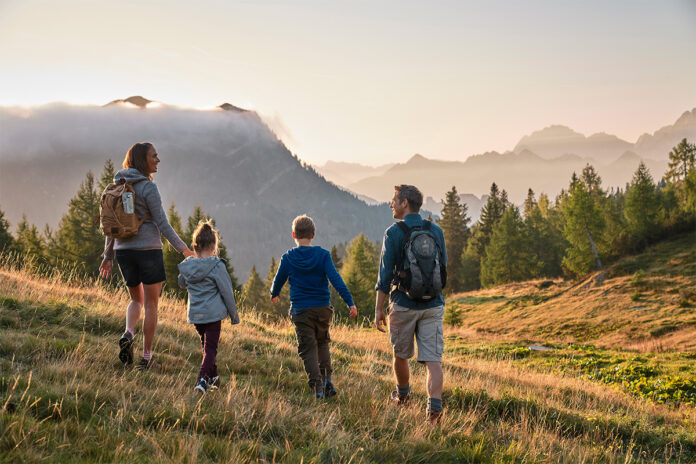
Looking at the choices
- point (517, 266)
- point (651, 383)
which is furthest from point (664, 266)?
point (651, 383)

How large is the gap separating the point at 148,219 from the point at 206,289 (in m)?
1.09

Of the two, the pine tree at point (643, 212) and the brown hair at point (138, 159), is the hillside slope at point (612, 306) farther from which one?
the brown hair at point (138, 159)

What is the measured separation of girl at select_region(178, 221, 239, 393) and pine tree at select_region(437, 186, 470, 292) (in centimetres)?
6254

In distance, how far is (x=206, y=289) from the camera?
15.6 ft

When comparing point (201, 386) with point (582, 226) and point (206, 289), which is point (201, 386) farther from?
point (582, 226)

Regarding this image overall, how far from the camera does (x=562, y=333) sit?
2983 cm

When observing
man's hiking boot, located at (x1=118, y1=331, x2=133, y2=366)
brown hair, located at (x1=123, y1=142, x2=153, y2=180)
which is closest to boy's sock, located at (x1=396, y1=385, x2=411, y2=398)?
man's hiking boot, located at (x1=118, y1=331, x2=133, y2=366)

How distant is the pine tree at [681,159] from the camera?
222ft

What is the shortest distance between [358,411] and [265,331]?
19.3ft

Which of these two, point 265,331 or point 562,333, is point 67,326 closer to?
point 265,331

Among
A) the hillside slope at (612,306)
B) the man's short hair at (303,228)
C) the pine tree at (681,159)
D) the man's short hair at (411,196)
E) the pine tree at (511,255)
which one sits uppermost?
the pine tree at (681,159)

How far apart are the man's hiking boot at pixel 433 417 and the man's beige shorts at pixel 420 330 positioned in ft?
1.82

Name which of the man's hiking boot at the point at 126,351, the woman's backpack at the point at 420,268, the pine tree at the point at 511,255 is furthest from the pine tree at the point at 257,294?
the woman's backpack at the point at 420,268

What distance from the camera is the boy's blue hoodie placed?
5.12 meters
